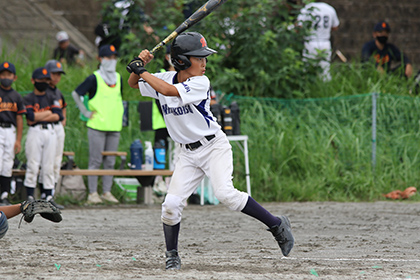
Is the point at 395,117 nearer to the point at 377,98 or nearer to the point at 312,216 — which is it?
the point at 377,98

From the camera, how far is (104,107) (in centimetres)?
1073

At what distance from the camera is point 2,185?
9766mm

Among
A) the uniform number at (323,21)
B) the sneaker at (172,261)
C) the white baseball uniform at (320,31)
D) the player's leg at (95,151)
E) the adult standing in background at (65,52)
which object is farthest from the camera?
the adult standing in background at (65,52)

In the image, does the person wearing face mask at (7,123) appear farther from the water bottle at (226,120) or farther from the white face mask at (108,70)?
the water bottle at (226,120)

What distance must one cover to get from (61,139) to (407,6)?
1105 centimetres

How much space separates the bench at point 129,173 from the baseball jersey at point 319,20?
4.80m

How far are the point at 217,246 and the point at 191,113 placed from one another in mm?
1703

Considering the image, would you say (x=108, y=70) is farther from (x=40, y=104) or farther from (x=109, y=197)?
(x=109, y=197)

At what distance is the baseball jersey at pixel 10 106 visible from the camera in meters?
9.50

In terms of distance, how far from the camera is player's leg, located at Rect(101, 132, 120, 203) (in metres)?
10.9

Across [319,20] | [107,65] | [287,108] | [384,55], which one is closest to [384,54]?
[384,55]

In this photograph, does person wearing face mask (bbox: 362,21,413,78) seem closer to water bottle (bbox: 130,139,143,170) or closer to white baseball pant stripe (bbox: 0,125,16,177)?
water bottle (bbox: 130,139,143,170)

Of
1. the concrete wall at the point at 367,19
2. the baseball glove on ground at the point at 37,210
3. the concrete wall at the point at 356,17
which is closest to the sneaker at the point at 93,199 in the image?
the baseball glove on ground at the point at 37,210

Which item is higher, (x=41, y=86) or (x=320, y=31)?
(x=320, y=31)
